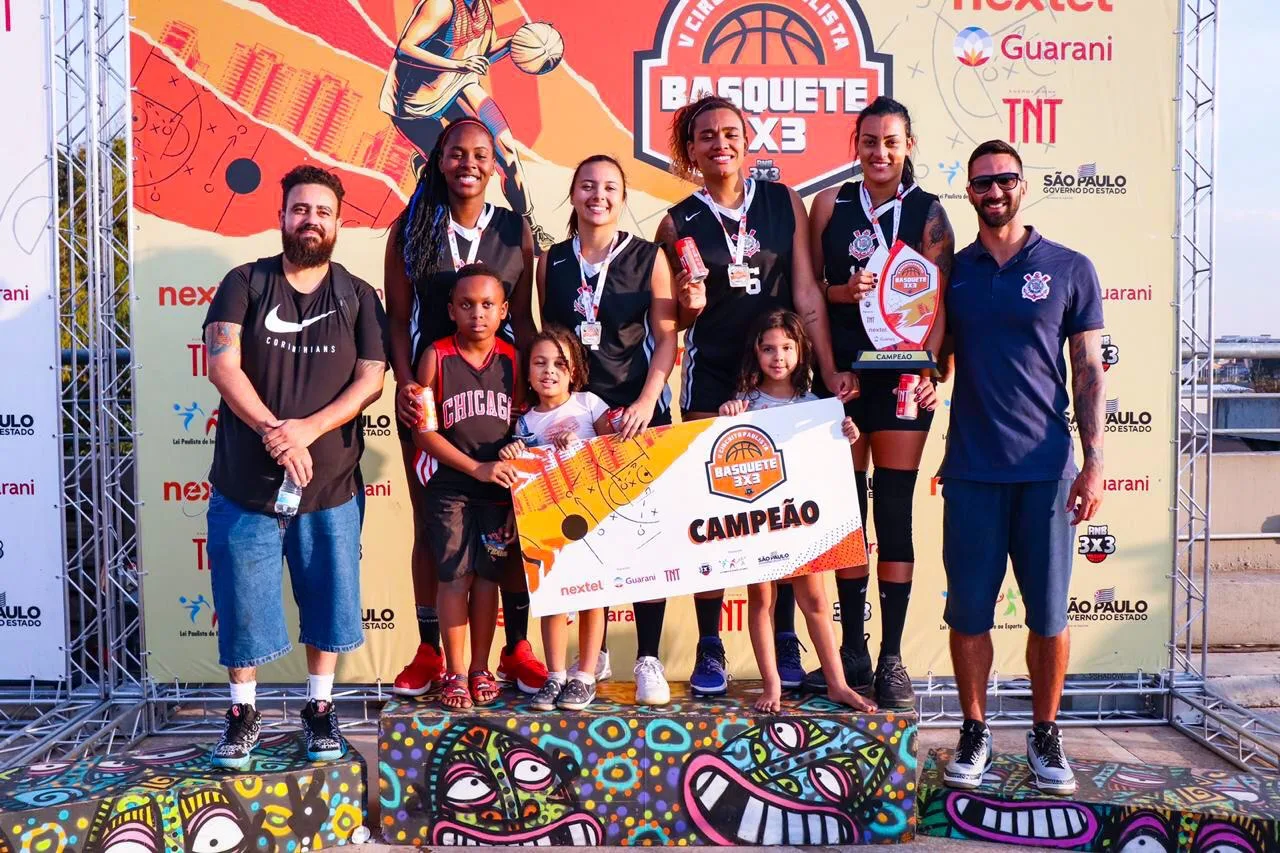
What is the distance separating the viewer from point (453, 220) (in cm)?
394

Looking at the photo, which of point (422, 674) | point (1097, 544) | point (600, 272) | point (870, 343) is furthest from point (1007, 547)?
point (422, 674)

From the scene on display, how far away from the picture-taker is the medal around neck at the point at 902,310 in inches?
145

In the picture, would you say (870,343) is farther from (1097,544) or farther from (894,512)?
(1097,544)

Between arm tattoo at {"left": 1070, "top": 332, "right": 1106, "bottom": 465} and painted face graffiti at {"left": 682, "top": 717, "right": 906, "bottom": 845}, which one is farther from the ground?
arm tattoo at {"left": 1070, "top": 332, "right": 1106, "bottom": 465}

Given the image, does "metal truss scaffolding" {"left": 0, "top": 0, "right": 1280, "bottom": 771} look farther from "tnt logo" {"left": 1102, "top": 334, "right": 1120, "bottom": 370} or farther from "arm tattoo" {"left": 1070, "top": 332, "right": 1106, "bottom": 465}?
"arm tattoo" {"left": 1070, "top": 332, "right": 1106, "bottom": 465}

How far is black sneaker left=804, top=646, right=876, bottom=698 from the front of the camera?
3.86m

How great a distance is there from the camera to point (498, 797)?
3.61m

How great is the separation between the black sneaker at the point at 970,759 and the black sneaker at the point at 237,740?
8.19 feet

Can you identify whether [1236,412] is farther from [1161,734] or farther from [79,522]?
[79,522]

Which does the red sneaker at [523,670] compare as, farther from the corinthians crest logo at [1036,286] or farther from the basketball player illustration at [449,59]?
the corinthians crest logo at [1036,286]

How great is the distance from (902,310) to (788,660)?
1433 millimetres

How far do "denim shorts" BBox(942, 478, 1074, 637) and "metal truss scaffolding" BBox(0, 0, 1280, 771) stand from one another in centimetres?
177

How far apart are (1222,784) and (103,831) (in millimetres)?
3879

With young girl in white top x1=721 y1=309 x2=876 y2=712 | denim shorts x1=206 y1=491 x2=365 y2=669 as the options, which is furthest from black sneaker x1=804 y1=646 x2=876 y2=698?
denim shorts x1=206 y1=491 x2=365 y2=669
